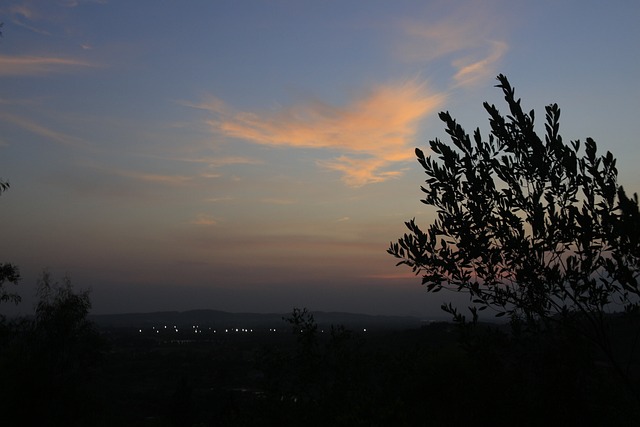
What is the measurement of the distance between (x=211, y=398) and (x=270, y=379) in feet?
219

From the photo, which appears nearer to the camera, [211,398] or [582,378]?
[582,378]

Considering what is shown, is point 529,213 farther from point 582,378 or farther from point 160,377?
point 160,377

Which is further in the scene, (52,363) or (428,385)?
(52,363)

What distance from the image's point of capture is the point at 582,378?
38.2 feet

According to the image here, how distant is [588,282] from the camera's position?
26.1 feet

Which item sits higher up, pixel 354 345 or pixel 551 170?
pixel 551 170

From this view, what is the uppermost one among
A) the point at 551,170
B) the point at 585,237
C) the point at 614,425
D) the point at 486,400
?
the point at 551,170

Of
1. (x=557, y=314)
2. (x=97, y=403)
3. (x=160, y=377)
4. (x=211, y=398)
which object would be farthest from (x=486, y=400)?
(x=160, y=377)

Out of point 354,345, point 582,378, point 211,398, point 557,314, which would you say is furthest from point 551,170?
point 211,398

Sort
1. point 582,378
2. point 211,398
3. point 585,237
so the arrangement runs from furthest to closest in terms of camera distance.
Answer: point 211,398
point 582,378
point 585,237

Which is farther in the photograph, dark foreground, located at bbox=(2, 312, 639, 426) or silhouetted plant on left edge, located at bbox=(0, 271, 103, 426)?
silhouetted plant on left edge, located at bbox=(0, 271, 103, 426)

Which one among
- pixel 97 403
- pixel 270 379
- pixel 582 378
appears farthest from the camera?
pixel 97 403

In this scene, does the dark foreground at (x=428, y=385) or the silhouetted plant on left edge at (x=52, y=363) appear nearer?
the dark foreground at (x=428, y=385)

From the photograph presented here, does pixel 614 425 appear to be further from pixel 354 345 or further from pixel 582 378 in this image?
pixel 354 345
